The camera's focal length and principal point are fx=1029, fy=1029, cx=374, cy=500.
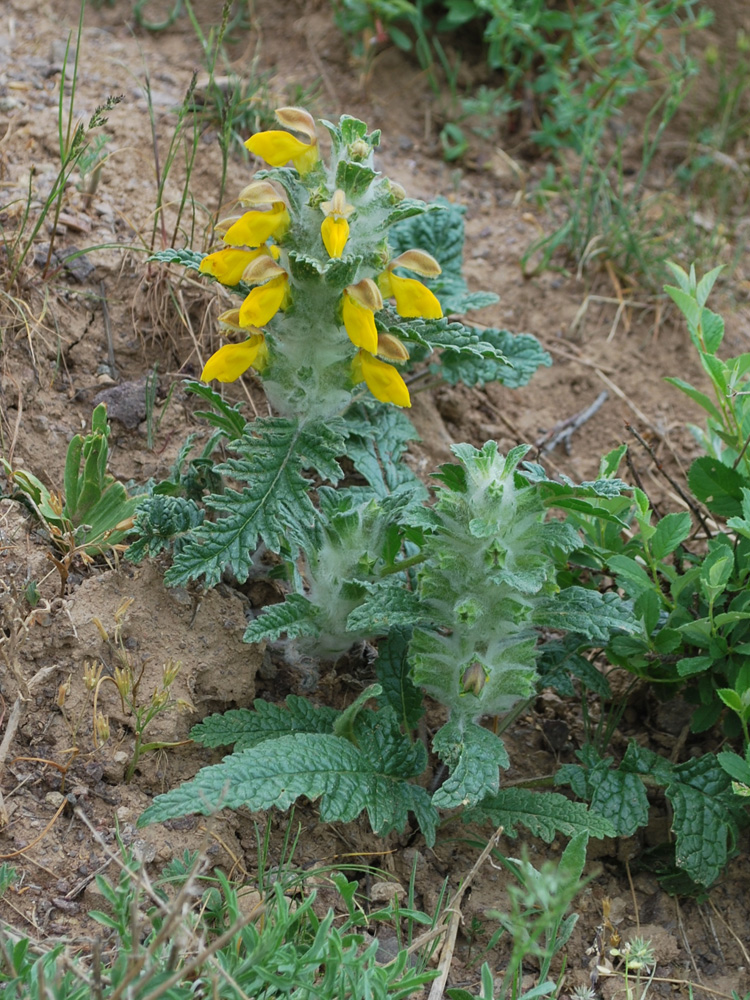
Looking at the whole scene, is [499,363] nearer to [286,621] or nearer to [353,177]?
[353,177]

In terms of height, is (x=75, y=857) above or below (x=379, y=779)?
below

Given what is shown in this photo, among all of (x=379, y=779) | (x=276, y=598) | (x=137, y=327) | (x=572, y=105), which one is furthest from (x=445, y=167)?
(x=379, y=779)

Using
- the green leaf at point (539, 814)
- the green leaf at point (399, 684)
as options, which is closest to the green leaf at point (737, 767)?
the green leaf at point (539, 814)

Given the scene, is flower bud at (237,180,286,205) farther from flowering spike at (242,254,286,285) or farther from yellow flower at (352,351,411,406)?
yellow flower at (352,351,411,406)

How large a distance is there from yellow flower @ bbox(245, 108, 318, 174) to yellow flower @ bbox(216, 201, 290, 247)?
90 millimetres

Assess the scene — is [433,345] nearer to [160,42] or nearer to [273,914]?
[273,914]

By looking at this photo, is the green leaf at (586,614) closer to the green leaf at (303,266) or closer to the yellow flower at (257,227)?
the green leaf at (303,266)

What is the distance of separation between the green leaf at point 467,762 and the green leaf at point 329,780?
8cm

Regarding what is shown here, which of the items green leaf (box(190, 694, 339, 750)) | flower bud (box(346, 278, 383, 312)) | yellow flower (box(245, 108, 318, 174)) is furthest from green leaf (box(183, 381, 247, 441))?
green leaf (box(190, 694, 339, 750))

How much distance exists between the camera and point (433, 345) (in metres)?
2.21

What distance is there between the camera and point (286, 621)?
6.83ft

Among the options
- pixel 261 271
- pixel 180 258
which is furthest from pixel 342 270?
pixel 180 258

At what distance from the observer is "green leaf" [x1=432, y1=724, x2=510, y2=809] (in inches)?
73.4

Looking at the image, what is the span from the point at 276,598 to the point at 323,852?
0.60 meters
